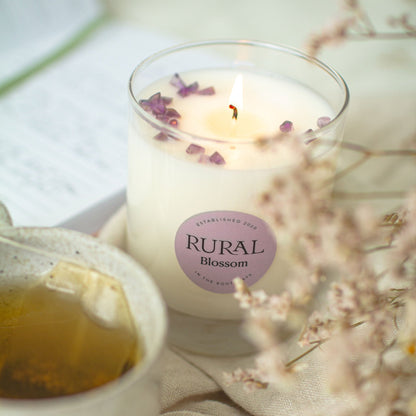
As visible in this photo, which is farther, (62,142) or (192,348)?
(62,142)

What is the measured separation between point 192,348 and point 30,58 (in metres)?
0.74

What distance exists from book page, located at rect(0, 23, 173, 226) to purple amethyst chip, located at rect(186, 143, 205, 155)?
1.08 ft

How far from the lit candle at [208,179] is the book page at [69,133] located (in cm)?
22

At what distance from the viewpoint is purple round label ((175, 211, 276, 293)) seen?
480 millimetres

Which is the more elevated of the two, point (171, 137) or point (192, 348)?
point (171, 137)

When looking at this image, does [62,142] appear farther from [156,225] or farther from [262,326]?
[262,326]

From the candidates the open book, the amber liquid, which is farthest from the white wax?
the open book

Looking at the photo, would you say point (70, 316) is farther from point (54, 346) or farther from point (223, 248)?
point (223, 248)

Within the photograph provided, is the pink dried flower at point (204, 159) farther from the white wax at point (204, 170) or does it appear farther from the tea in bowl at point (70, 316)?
the tea in bowl at point (70, 316)

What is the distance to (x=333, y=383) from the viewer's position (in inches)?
12.6

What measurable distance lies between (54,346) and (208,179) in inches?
7.7

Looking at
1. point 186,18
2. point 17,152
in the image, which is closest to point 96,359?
point 17,152

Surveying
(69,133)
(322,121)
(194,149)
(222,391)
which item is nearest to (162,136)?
(194,149)

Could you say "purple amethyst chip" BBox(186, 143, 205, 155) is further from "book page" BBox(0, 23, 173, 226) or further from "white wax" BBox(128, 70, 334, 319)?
"book page" BBox(0, 23, 173, 226)
